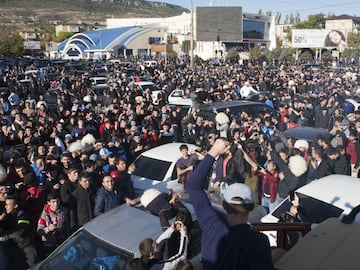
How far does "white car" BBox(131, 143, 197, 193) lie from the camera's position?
8.06m

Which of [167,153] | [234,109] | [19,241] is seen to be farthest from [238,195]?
[234,109]

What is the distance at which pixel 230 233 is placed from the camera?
2.59 metres

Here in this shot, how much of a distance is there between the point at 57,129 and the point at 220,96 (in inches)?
370

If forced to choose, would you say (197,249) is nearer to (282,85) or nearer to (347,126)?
(347,126)

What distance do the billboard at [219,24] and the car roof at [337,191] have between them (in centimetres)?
7110

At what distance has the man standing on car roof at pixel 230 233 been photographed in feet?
8.05

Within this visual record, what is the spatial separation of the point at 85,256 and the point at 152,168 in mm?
4236

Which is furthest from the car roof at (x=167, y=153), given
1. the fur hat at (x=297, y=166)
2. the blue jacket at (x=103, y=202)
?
the blue jacket at (x=103, y=202)

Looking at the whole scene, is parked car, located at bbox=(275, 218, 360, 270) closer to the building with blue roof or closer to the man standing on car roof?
the man standing on car roof

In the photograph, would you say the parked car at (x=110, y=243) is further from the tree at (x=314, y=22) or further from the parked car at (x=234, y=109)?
the tree at (x=314, y=22)

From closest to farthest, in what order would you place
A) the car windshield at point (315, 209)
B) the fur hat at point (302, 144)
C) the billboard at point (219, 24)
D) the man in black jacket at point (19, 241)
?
the man in black jacket at point (19, 241), the car windshield at point (315, 209), the fur hat at point (302, 144), the billboard at point (219, 24)

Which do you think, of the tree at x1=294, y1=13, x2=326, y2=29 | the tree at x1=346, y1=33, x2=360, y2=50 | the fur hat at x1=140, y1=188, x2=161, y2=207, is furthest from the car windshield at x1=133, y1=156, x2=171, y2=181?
the tree at x1=294, y1=13, x2=326, y2=29

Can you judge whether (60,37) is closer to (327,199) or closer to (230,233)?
(327,199)

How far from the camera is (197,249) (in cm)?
451
